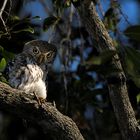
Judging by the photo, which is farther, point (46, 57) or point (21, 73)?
point (46, 57)

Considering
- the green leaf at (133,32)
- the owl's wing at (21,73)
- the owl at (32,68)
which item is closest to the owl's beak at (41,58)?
the owl at (32,68)

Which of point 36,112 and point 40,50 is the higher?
point 36,112

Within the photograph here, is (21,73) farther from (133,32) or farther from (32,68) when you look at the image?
(133,32)

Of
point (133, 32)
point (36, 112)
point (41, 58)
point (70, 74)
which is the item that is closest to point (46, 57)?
point (41, 58)

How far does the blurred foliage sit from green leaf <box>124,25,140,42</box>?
1.34 meters

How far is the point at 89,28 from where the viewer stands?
3.72 metres

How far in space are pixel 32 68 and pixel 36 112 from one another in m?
1.44

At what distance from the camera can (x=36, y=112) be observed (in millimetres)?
3443

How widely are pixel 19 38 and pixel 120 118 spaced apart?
133 cm

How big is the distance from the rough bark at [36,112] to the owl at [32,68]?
0.63 metres

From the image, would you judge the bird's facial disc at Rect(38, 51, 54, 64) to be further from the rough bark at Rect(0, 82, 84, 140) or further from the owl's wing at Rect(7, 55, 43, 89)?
the rough bark at Rect(0, 82, 84, 140)

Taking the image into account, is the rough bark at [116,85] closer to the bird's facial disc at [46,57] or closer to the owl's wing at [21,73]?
the owl's wing at [21,73]

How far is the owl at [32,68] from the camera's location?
4.57 metres

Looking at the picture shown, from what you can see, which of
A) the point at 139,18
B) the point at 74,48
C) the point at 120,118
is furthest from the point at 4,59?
the point at 139,18
